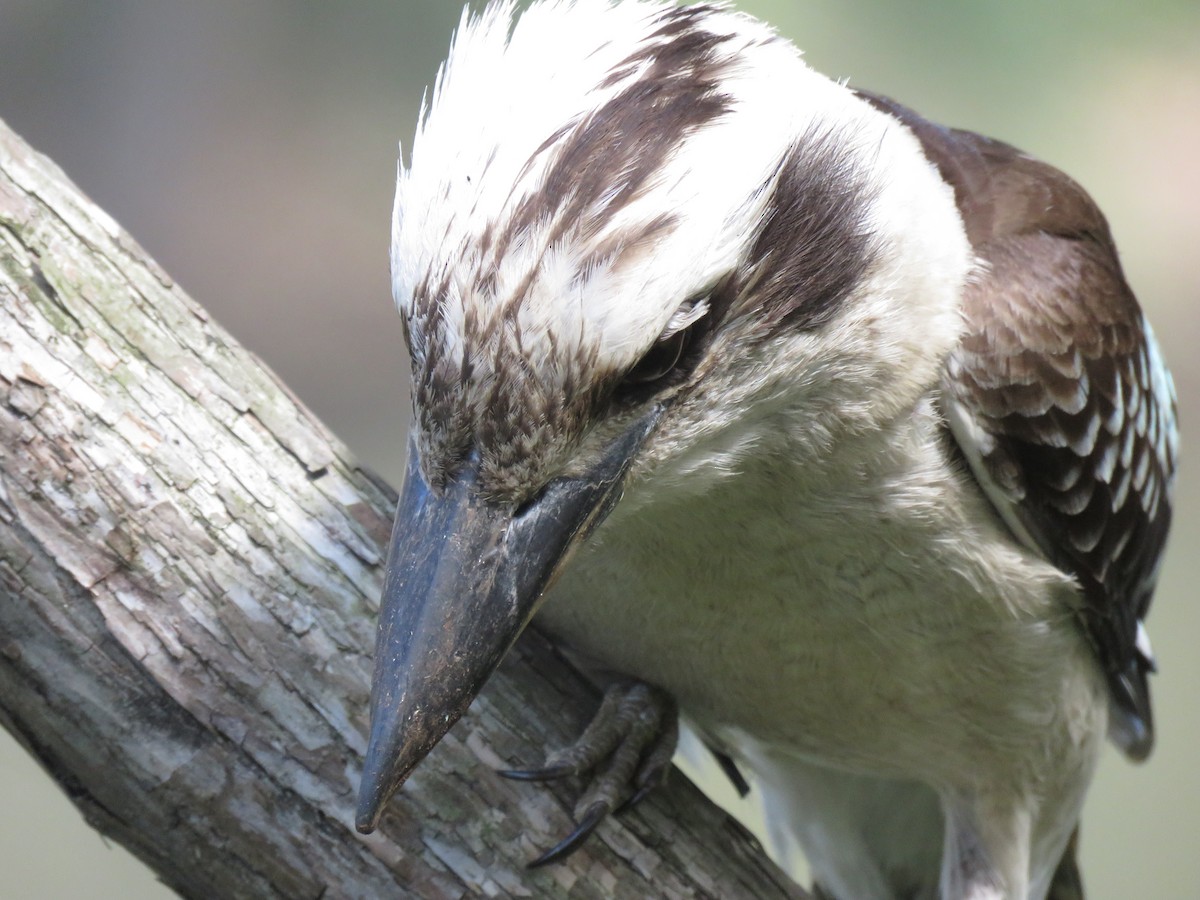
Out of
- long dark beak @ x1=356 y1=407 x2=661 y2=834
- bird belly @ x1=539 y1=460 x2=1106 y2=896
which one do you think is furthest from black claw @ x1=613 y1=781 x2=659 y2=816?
long dark beak @ x1=356 y1=407 x2=661 y2=834

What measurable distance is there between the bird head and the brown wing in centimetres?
23

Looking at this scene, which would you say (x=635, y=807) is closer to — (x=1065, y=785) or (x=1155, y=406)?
(x=1065, y=785)

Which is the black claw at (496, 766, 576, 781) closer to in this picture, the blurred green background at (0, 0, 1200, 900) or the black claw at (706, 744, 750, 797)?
the black claw at (706, 744, 750, 797)

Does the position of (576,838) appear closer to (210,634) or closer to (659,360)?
(210,634)

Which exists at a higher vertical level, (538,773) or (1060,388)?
(1060,388)

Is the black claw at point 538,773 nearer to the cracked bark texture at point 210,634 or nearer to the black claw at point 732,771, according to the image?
the cracked bark texture at point 210,634

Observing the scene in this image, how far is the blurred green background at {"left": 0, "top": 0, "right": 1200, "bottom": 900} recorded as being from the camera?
12.0ft

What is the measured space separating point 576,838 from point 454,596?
377mm

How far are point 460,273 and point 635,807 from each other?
66cm

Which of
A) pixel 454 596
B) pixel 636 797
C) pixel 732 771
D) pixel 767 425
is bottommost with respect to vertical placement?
pixel 732 771

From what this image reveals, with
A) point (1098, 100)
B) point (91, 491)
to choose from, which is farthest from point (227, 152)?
point (91, 491)

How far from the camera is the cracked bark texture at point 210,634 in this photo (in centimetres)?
124

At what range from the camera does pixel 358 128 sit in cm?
382

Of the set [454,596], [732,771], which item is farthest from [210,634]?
[732,771]
